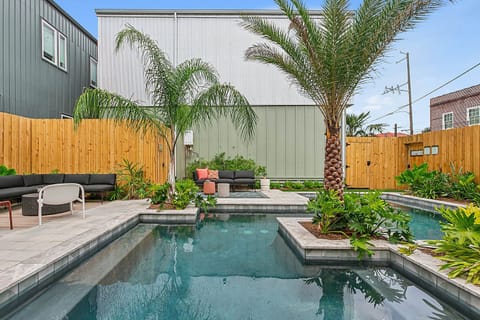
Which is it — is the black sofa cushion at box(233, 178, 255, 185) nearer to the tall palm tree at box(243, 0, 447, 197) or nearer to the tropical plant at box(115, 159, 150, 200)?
the tropical plant at box(115, 159, 150, 200)

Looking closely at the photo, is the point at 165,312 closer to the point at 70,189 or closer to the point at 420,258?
the point at 420,258

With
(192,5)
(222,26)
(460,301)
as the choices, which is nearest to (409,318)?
(460,301)

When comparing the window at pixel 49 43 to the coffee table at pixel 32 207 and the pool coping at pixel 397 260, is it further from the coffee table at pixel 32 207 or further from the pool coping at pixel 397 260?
the pool coping at pixel 397 260

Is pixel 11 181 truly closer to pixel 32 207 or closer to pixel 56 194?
pixel 32 207

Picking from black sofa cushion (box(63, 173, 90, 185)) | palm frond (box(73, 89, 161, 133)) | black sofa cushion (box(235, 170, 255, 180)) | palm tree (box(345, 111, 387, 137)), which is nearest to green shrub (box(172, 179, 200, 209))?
palm frond (box(73, 89, 161, 133))

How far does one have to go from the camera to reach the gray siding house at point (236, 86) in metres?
10.6

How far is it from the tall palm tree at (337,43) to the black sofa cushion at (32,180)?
6.43 metres

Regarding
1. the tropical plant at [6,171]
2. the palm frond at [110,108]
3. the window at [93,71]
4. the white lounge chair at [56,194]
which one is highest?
the window at [93,71]

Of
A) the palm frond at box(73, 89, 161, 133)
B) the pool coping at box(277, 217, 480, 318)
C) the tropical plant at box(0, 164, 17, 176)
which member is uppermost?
the palm frond at box(73, 89, 161, 133)

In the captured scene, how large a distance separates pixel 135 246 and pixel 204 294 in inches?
77.4

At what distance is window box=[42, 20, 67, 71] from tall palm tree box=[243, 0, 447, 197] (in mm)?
8424

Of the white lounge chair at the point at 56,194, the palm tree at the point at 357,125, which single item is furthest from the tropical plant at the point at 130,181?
the palm tree at the point at 357,125

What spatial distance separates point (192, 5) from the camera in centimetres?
1062

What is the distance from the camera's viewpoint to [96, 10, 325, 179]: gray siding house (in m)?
10.6
